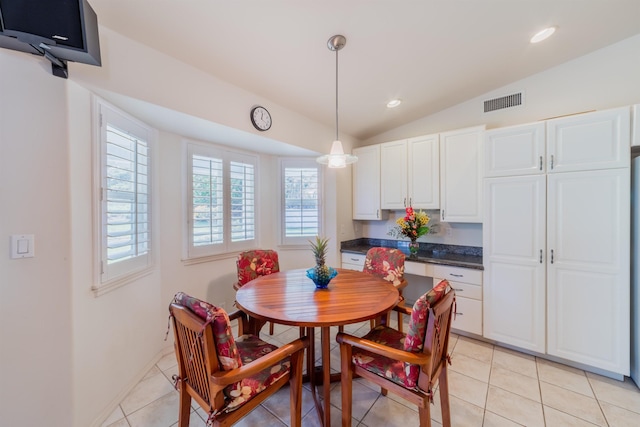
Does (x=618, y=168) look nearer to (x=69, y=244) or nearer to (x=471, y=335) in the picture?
(x=471, y=335)

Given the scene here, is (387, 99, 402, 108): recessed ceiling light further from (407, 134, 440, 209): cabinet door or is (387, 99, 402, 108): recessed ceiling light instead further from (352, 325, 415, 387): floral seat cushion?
(352, 325, 415, 387): floral seat cushion

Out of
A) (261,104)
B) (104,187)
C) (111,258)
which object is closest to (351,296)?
(111,258)

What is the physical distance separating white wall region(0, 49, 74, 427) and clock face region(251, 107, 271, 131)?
1352 millimetres

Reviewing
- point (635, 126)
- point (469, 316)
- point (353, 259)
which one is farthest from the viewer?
point (353, 259)

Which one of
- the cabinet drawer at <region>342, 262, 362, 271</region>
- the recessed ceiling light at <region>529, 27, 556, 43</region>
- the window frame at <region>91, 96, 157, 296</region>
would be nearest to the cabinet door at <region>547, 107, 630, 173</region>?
the recessed ceiling light at <region>529, 27, 556, 43</region>

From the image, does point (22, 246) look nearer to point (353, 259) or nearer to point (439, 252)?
point (353, 259)

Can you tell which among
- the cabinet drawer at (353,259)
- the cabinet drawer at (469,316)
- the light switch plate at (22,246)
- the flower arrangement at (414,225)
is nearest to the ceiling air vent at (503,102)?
the flower arrangement at (414,225)

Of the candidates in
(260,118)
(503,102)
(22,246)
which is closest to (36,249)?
(22,246)

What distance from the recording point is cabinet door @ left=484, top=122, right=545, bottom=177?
7.41ft

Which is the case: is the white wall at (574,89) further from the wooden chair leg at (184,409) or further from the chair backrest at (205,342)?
the wooden chair leg at (184,409)

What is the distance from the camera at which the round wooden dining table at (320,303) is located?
1416 mm

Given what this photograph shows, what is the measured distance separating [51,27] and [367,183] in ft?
10.5

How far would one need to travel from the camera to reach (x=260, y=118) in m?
2.52

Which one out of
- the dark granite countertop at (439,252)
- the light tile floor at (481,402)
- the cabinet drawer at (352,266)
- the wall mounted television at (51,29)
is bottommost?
the light tile floor at (481,402)
